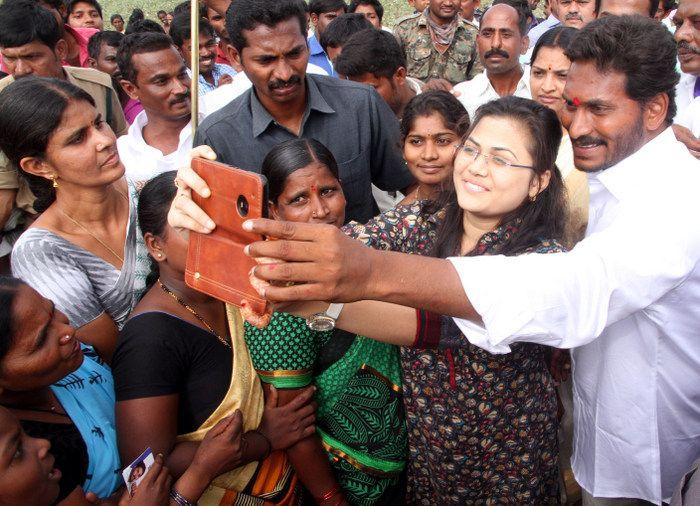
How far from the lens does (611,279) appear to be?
1.43 metres

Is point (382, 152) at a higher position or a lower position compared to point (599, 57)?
lower

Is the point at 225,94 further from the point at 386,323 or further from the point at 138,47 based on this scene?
the point at 386,323

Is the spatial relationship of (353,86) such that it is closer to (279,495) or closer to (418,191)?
(418,191)

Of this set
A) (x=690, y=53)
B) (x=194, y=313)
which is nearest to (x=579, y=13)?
(x=690, y=53)

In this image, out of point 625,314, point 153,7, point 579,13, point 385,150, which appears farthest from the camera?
point 153,7

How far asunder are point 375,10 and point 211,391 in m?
6.08

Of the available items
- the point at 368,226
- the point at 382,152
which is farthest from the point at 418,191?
the point at 368,226

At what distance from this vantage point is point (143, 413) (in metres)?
1.73

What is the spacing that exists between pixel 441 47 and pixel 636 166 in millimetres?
4514

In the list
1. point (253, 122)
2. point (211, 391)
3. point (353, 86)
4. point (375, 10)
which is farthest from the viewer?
point (375, 10)

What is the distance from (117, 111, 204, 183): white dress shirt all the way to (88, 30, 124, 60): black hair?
205 centimetres

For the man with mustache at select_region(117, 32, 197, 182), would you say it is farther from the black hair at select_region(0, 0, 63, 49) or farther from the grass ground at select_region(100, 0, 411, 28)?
the grass ground at select_region(100, 0, 411, 28)

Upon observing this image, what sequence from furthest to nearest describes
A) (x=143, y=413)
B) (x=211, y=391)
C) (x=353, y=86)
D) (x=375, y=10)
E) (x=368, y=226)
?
(x=375, y=10) → (x=353, y=86) → (x=368, y=226) → (x=211, y=391) → (x=143, y=413)

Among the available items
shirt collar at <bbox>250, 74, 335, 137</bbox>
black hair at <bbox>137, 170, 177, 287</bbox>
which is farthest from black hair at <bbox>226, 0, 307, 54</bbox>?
black hair at <bbox>137, 170, 177, 287</bbox>
